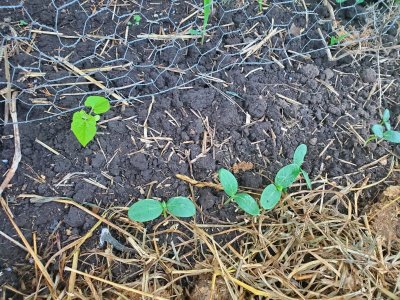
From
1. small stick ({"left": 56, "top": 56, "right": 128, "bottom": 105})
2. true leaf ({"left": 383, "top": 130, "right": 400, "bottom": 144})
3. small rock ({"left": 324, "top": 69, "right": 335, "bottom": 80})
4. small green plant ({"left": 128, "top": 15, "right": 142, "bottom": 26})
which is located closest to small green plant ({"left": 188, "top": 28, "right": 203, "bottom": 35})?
small green plant ({"left": 128, "top": 15, "right": 142, "bottom": 26})

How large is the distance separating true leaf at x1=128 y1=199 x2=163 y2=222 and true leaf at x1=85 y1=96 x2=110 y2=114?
288 millimetres

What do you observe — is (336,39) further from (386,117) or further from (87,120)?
(87,120)

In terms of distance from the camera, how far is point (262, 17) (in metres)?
1.76

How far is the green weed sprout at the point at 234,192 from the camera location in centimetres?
134

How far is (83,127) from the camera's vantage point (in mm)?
1332

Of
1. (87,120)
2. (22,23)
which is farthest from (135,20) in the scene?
(87,120)

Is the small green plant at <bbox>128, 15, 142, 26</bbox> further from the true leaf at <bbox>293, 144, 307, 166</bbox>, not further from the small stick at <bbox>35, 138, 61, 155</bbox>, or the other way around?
the true leaf at <bbox>293, 144, 307, 166</bbox>

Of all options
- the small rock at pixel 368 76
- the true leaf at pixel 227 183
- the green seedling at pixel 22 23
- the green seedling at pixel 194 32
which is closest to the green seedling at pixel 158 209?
the true leaf at pixel 227 183

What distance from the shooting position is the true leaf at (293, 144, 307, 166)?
144cm

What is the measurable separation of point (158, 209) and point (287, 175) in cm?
39

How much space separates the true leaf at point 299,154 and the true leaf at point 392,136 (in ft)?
1.05

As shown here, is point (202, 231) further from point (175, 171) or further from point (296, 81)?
point (296, 81)

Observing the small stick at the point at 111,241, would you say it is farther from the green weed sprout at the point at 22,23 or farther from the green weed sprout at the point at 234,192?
the green weed sprout at the point at 22,23

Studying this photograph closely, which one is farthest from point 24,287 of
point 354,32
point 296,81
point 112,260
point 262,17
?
point 354,32
